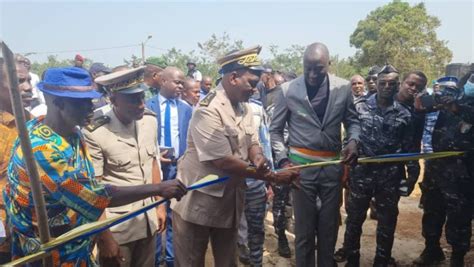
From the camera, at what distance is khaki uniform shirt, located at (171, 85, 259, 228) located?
3.05 metres

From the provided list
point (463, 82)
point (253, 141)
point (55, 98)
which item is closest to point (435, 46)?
point (463, 82)

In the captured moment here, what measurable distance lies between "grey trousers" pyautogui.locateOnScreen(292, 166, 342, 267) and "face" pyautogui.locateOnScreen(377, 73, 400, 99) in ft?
3.41

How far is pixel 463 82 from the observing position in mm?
4277

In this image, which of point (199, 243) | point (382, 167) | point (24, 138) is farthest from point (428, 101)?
point (24, 138)

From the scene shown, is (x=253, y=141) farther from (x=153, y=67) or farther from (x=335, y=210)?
(x=153, y=67)

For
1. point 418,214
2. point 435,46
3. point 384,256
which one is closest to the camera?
point 384,256

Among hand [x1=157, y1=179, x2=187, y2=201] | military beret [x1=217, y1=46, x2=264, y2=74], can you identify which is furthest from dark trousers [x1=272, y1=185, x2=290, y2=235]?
hand [x1=157, y1=179, x2=187, y2=201]

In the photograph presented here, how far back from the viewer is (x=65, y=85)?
84.8 inches

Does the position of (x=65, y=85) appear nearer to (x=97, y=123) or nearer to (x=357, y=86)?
(x=97, y=123)

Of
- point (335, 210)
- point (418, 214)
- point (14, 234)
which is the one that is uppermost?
point (14, 234)

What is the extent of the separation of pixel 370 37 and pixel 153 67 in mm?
24662

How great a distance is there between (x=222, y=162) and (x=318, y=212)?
5.01 ft

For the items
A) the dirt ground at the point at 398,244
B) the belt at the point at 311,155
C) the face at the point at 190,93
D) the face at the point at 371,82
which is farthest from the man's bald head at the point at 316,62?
the face at the point at 371,82

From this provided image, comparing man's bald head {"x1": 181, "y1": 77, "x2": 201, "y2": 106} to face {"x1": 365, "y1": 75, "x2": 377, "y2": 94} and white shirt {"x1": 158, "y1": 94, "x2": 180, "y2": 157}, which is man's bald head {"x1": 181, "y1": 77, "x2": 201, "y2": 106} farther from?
face {"x1": 365, "y1": 75, "x2": 377, "y2": 94}
